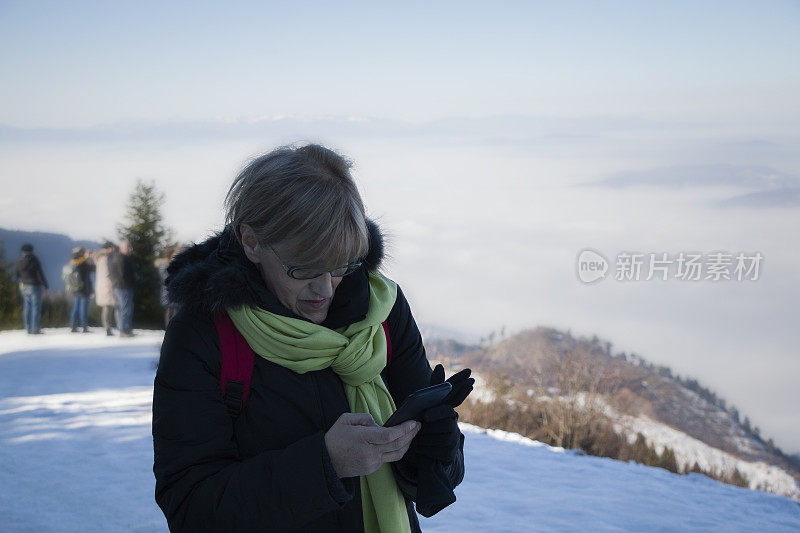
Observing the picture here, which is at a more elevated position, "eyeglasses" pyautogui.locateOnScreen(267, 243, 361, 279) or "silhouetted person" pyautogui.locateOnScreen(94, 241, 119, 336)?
"eyeglasses" pyautogui.locateOnScreen(267, 243, 361, 279)

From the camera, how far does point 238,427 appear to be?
1.45 m

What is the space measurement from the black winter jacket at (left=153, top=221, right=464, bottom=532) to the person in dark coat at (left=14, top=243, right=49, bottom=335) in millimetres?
11288

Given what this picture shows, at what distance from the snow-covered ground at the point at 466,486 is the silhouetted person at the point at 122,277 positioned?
14.8 ft

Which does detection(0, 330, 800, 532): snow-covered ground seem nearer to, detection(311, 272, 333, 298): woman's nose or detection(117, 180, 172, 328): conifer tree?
detection(311, 272, 333, 298): woman's nose

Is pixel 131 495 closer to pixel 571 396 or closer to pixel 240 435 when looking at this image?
pixel 240 435

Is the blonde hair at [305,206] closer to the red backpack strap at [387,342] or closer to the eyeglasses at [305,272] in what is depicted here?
the eyeglasses at [305,272]

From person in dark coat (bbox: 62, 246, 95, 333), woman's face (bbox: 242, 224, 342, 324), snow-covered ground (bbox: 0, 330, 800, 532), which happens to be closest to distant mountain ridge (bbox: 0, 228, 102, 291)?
person in dark coat (bbox: 62, 246, 95, 333)

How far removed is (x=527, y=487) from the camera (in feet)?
18.0

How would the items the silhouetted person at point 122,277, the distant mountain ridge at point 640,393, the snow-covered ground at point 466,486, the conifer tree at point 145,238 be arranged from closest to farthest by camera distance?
the snow-covered ground at point 466,486 → the distant mountain ridge at point 640,393 → the silhouetted person at point 122,277 → the conifer tree at point 145,238

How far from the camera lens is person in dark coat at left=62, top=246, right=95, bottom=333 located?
39.6ft

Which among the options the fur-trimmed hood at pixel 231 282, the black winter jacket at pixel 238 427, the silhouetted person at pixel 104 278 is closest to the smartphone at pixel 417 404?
the black winter jacket at pixel 238 427

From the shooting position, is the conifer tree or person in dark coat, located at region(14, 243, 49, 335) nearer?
person in dark coat, located at region(14, 243, 49, 335)

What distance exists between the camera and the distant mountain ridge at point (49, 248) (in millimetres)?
14141

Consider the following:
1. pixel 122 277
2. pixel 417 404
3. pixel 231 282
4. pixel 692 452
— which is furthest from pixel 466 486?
pixel 122 277
